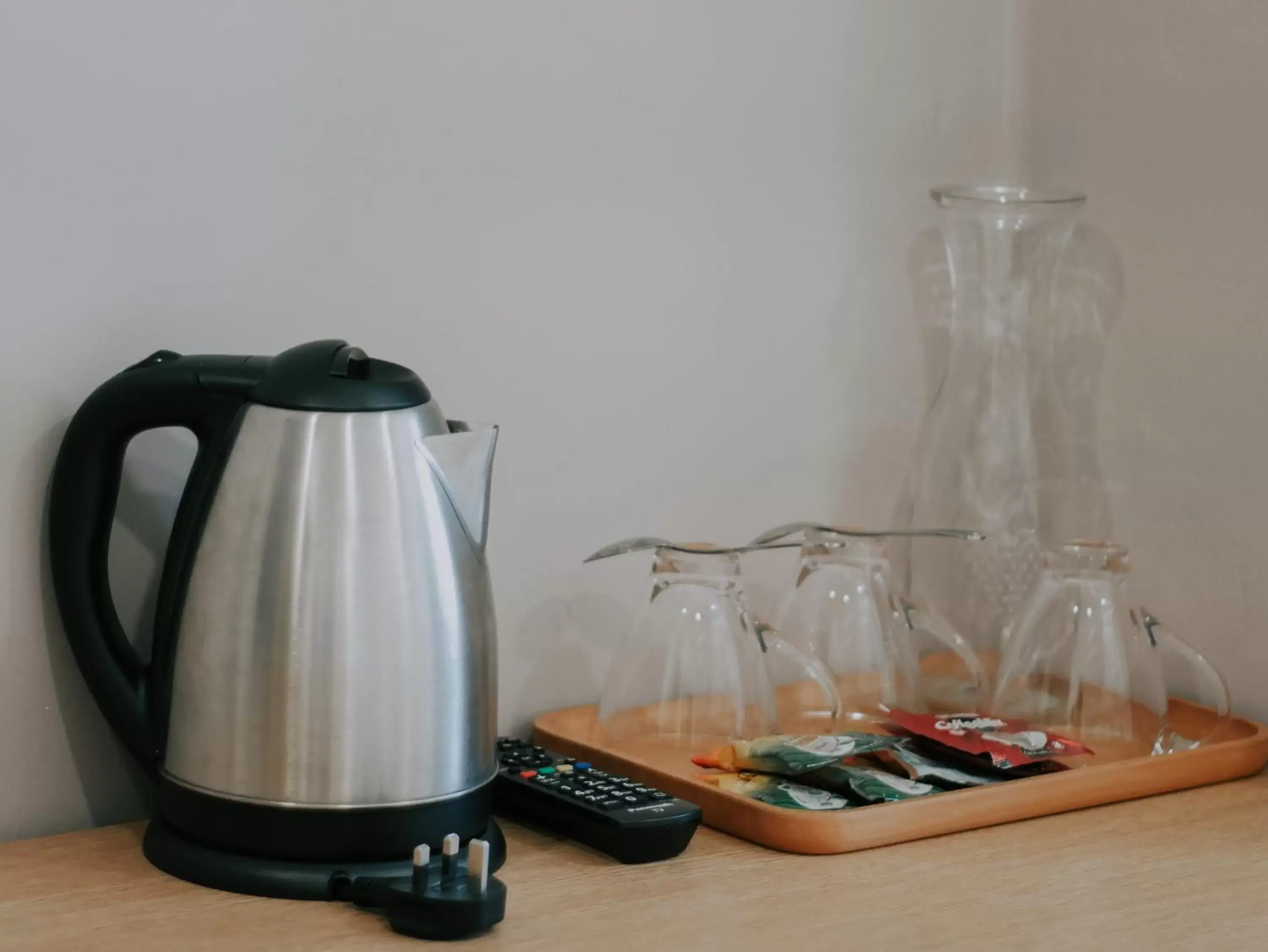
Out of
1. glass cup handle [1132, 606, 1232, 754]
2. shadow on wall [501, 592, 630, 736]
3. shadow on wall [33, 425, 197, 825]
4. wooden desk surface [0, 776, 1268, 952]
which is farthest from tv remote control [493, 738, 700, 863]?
glass cup handle [1132, 606, 1232, 754]

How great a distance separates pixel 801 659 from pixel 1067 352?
41 cm

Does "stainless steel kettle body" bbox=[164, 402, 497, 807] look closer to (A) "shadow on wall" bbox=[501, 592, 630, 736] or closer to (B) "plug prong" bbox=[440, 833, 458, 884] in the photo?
(B) "plug prong" bbox=[440, 833, 458, 884]

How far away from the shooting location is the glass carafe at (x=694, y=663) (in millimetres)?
981

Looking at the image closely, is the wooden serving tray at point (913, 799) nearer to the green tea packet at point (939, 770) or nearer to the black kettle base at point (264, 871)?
the green tea packet at point (939, 770)

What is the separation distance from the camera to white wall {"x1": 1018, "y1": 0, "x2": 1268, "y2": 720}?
110 cm

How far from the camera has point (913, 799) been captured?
2.93ft

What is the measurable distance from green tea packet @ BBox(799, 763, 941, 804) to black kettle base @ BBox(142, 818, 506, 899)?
252mm

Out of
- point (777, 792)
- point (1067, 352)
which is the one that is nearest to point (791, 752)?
point (777, 792)

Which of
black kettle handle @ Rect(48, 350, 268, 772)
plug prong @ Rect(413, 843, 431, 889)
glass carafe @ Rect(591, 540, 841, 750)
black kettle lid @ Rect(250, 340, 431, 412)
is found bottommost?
plug prong @ Rect(413, 843, 431, 889)

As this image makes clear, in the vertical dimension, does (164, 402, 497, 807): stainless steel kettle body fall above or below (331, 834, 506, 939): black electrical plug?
above

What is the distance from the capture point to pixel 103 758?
35.1 inches

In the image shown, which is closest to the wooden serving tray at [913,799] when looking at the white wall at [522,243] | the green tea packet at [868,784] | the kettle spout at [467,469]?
the green tea packet at [868,784]

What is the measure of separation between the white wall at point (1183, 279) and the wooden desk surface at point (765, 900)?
277 millimetres

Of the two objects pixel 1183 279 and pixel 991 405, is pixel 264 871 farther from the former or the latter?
pixel 1183 279
